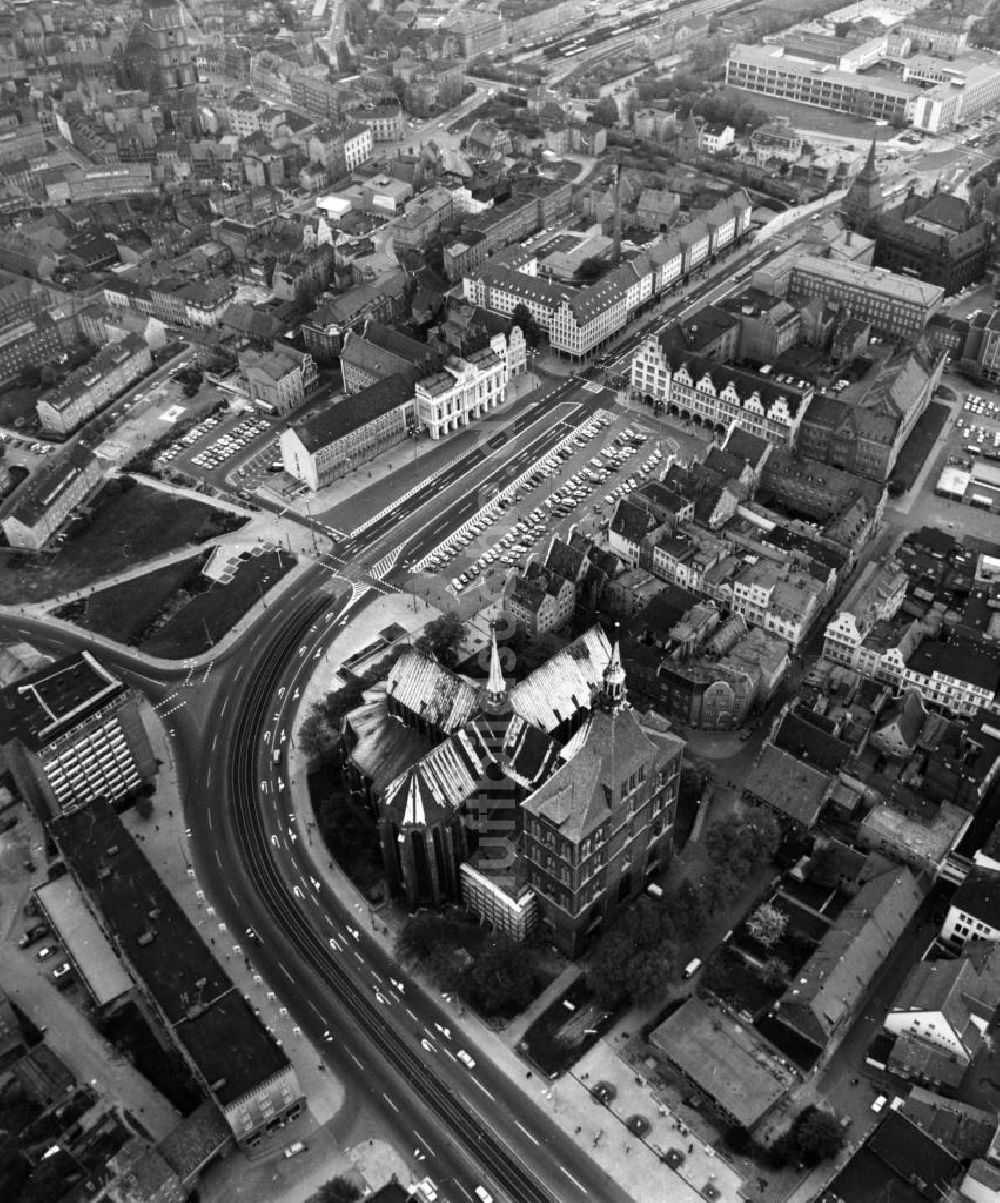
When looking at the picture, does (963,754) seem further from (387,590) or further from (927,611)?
(387,590)

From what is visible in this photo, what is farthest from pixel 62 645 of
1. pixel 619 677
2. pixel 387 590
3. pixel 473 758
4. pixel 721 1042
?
pixel 721 1042

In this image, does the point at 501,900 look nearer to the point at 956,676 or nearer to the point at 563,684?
the point at 563,684

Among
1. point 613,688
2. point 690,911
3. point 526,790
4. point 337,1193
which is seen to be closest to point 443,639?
point 526,790

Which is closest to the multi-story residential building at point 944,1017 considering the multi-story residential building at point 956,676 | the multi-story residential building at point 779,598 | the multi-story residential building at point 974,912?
the multi-story residential building at point 974,912

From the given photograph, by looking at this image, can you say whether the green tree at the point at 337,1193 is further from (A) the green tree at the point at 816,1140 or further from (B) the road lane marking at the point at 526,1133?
(A) the green tree at the point at 816,1140

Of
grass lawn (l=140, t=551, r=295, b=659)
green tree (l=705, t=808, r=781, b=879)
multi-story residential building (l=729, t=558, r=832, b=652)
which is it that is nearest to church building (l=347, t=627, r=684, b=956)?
green tree (l=705, t=808, r=781, b=879)
